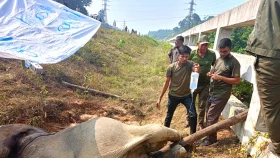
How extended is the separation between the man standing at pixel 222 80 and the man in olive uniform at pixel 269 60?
122 cm

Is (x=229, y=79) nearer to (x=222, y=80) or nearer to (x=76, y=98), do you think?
(x=222, y=80)

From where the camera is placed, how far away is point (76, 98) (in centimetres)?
619

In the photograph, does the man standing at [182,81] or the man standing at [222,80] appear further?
the man standing at [182,81]

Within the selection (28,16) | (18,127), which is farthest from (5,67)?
(18,127)

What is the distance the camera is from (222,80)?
351cm

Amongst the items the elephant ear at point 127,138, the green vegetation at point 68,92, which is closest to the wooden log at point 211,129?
the elephant ear at point 127,138

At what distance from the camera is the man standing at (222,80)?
3441 mm

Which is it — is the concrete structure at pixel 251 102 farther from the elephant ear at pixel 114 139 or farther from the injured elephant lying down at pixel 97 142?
the elephant ear at pixel 114 139

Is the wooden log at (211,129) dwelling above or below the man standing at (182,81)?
below

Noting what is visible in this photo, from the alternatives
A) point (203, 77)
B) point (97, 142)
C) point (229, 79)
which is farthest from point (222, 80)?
point (97, 142)

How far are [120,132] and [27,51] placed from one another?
4.94 feet

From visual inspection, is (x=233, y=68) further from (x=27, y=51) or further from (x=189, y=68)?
(x=27, y=51)

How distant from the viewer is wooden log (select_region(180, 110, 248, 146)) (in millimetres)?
2965

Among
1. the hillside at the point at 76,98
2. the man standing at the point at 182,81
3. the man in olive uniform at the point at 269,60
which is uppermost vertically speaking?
the man in olive uniform at the point at 269,60
